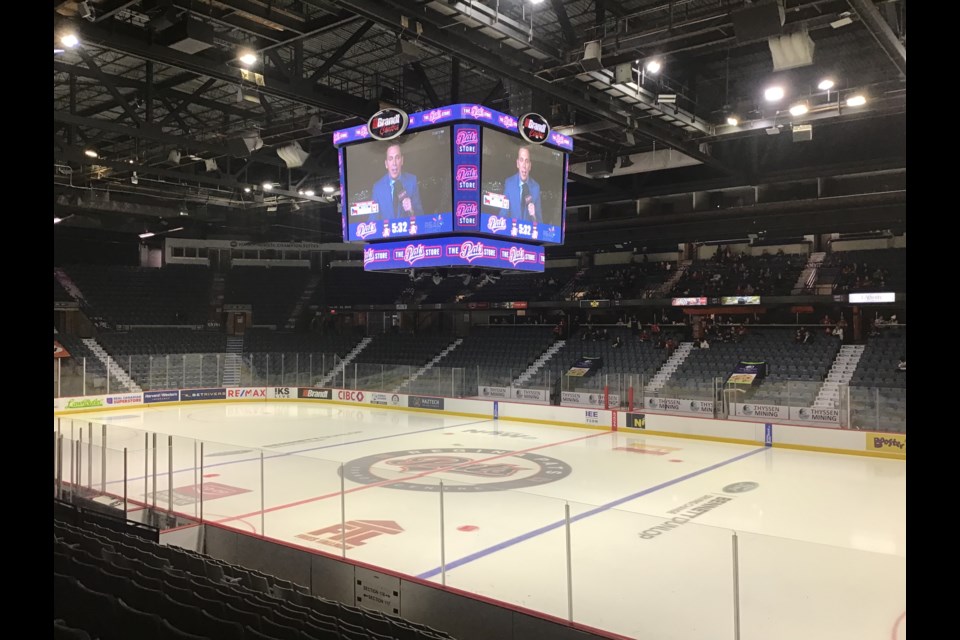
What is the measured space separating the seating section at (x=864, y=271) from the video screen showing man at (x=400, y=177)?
15.9 metres

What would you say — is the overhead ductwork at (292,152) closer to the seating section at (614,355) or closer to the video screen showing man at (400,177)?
the video screen showing man at (400,177)

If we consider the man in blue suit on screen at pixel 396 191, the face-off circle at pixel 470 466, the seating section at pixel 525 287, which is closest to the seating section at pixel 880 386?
the face-off circle at pixel 470 466

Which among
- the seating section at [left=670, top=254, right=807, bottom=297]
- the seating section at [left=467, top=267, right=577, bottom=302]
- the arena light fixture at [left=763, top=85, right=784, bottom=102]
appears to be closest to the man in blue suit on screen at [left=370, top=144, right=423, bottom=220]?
the arena light fixture at [left=763, top=85, right=784, bottom=102]

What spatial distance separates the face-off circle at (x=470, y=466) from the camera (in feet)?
45.3

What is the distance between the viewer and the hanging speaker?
30.8 feet

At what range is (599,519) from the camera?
19.2ft

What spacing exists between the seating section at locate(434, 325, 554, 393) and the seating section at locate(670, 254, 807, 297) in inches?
241

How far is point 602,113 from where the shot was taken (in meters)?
14.2

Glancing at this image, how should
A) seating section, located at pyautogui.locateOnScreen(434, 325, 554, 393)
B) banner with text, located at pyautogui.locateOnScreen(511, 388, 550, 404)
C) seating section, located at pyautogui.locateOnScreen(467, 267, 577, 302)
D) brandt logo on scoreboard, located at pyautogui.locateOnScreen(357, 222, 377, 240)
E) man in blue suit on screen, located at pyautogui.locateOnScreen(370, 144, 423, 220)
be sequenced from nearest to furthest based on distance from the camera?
man in blue suit on screen, located at pyautogui.locateOnScreen(370, 144, 423, 220) < brandt logo on scoreboard, located at pyautogui.locateOnScreen(357, 222, 377, 240) < banner with text, located at pyautogui.locateOnScreen(511, 388, 550, 404) < seating section, located at pyautogui.locateOnScreen(434, 325, 554, 393) < seating section, located at pyautogui.locateOnScreen(467, 267, 577, 302)

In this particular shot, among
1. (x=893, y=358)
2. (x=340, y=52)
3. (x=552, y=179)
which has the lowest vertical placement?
(x=893, y=358)

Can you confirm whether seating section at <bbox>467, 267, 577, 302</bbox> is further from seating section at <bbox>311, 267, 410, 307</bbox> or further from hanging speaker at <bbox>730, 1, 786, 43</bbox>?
hanging speaker at <bbox>730, 1, 786, 43</bbox>
